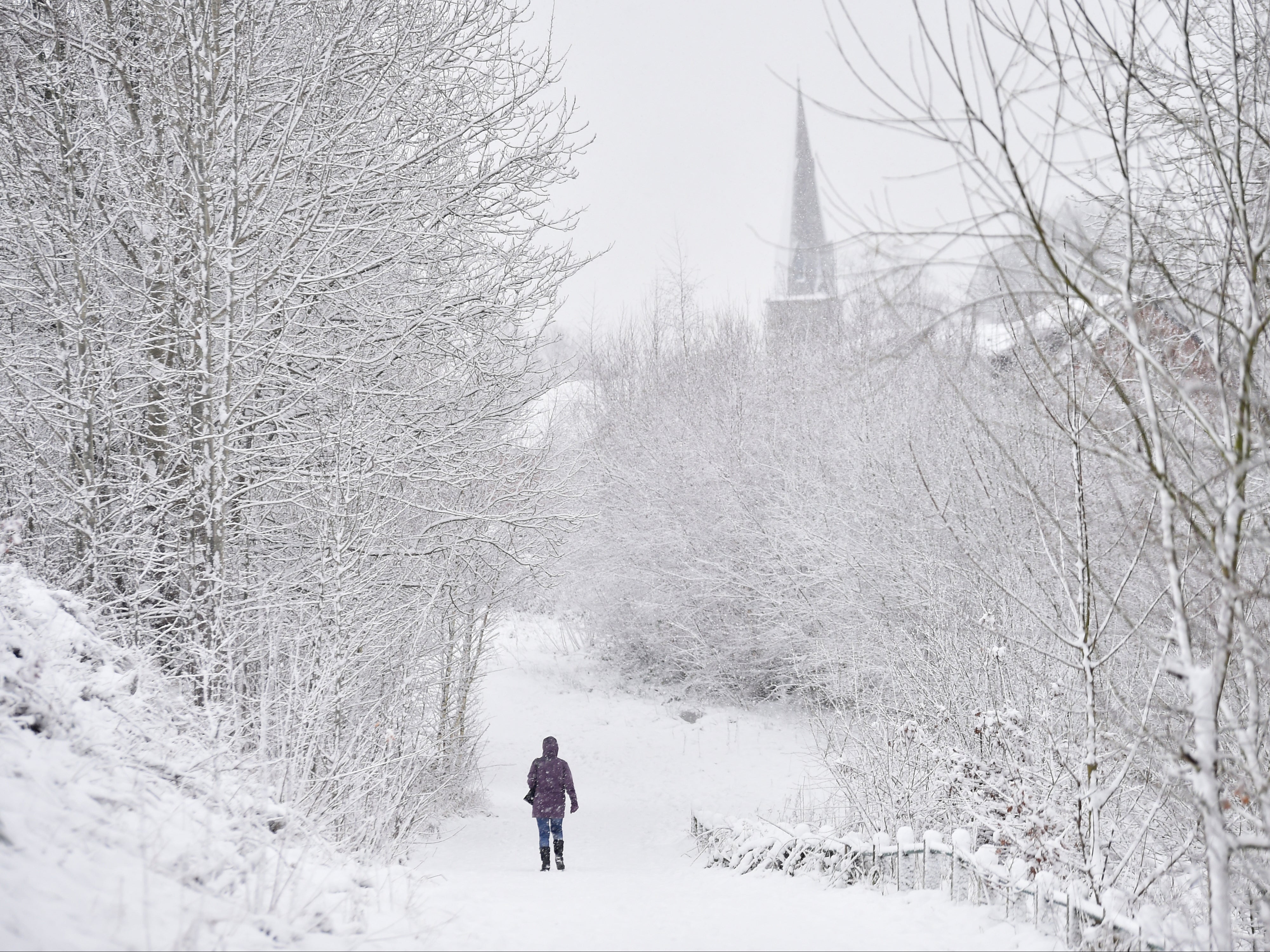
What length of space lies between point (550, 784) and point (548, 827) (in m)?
0.59

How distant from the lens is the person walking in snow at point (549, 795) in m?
7.93

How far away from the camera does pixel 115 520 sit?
682cm

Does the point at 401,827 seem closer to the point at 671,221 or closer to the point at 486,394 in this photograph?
the point at 486,394

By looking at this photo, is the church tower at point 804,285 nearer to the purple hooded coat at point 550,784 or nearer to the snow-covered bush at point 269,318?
the snow-covered bush at point 269,318

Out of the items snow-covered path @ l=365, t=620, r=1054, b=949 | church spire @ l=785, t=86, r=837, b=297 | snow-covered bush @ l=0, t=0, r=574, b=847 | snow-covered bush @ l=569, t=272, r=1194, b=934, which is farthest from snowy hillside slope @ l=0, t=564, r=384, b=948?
church spire @ l=785, t=86, r=837, b=297

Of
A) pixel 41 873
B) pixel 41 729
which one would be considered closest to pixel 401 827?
pixel 41 729

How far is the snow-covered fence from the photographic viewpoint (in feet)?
12.4

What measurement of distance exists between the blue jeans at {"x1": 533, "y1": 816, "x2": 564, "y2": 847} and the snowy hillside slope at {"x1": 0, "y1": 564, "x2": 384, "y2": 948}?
4.06 meters

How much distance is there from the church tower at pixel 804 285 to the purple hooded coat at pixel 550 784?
9400 millimetres

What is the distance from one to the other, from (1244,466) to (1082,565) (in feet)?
6.96

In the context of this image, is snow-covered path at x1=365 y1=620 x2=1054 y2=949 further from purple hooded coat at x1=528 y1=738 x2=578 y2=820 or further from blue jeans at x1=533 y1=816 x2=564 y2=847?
purple hooded coat at x1=528 y1=738 x2=578 y2=820

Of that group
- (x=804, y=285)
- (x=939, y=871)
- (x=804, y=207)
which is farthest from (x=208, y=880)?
(x=804, y=207)

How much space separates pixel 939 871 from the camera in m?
5.83

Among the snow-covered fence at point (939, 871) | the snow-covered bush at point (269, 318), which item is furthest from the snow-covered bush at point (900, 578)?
the snow-covered bush at point (269, 318)
